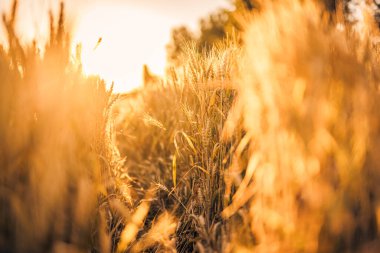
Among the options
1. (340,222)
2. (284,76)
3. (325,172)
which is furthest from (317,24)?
(340,222)

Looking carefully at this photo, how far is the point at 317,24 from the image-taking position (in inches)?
42.5

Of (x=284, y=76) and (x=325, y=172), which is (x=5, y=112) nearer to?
(x=284, y=76)

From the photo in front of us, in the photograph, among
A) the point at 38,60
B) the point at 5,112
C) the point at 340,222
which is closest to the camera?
the point at 340,222

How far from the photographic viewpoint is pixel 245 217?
1.10 meters

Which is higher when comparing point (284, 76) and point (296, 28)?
point (296, 28)

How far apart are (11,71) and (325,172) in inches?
45.9

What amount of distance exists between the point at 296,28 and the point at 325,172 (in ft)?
1.65

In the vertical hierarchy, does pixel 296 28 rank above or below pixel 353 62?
above

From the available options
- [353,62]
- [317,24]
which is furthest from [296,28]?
[353,62]

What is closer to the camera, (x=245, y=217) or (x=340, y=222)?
(x=340, y=222)

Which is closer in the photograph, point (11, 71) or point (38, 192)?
point (38, 192)

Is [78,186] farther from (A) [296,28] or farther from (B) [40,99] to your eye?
(A) [296,28]

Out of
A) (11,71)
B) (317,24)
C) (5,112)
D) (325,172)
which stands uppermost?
(11,71)

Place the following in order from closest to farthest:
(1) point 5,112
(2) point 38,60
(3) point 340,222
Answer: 1. (3) point 340,222
2. (1) point 5,112
3. (2) point 38,60
